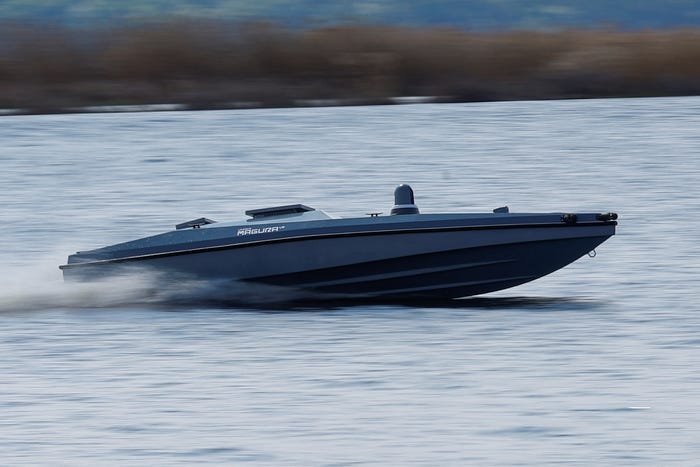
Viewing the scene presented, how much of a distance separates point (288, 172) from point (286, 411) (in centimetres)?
1483

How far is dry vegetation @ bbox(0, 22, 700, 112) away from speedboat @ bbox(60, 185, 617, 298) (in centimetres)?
1837

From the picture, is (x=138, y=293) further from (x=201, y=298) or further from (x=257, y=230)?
(x=257, y=230)

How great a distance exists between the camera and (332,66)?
31016mm

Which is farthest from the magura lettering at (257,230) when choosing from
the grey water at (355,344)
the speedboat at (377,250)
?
the grey water at (355,344)

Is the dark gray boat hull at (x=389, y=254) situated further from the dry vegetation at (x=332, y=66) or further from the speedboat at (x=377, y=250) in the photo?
the dry vegetation at (x=332, y=66)

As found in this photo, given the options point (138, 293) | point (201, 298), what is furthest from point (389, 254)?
point (138, 293)

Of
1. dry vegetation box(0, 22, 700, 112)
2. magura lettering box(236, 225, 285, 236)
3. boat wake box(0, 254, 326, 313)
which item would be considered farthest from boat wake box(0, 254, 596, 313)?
dry vegetation box(0, 22, 700, 112)

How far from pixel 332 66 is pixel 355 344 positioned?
2017 cm

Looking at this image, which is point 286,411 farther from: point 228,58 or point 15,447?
point 228,58

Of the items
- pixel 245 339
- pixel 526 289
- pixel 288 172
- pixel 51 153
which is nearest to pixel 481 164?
pixel 288 172

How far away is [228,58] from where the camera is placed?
3153cm

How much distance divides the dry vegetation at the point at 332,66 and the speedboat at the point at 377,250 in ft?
60.3

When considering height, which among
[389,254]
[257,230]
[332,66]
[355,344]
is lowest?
[355,344]

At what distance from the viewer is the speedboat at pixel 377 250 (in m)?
12.1
